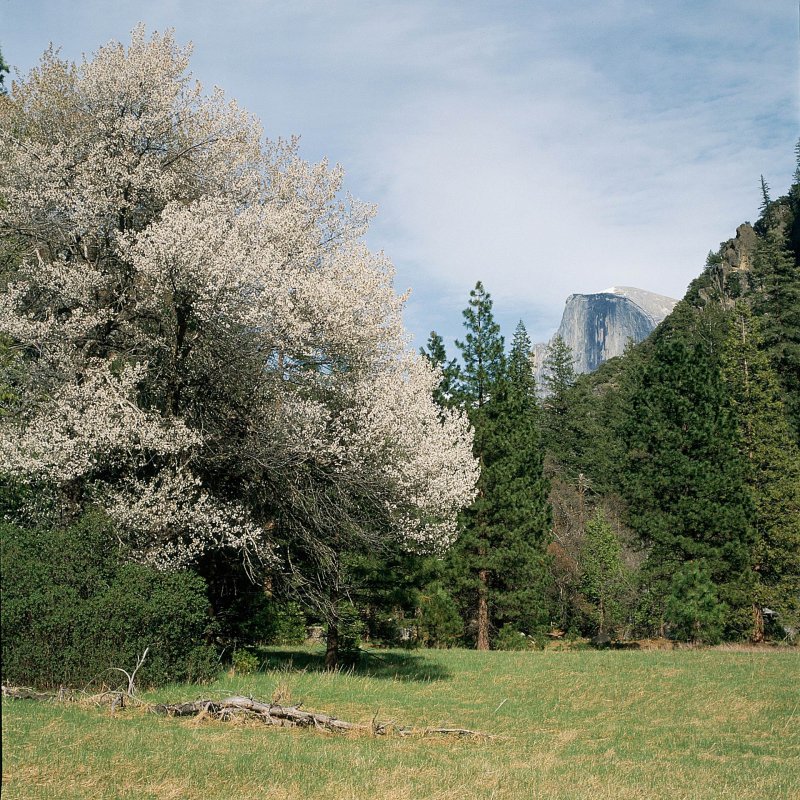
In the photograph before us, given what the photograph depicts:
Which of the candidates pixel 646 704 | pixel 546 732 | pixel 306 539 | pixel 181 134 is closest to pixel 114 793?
pixel 546 732

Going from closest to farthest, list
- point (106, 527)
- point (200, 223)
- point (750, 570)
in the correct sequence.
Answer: point (106, 527) < point (200, 223) < point (750, 570)

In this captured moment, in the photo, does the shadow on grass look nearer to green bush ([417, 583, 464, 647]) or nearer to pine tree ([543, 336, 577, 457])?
green bush ([417, 583, 464, 647])

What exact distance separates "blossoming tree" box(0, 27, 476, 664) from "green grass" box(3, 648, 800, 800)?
3800 mm

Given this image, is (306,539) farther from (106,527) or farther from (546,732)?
(546,732)

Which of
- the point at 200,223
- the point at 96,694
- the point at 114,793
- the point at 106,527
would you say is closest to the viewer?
the point at 114,793

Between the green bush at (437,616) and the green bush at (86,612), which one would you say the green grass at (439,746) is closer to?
the green bush at (86,612)

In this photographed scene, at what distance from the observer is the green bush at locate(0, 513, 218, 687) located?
41.4ft

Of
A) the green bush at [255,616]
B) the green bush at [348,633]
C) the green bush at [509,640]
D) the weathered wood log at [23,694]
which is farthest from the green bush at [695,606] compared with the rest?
the weathered wood log at [23,694]

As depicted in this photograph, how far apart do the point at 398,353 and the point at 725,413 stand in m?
23.0

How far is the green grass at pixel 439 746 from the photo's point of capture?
24.0 feet

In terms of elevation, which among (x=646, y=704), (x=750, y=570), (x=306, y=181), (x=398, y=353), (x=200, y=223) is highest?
(x=306, y=181)

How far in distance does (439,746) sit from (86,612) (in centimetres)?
644

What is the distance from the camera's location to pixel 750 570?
1335 inches

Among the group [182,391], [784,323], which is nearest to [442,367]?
[182,391]
